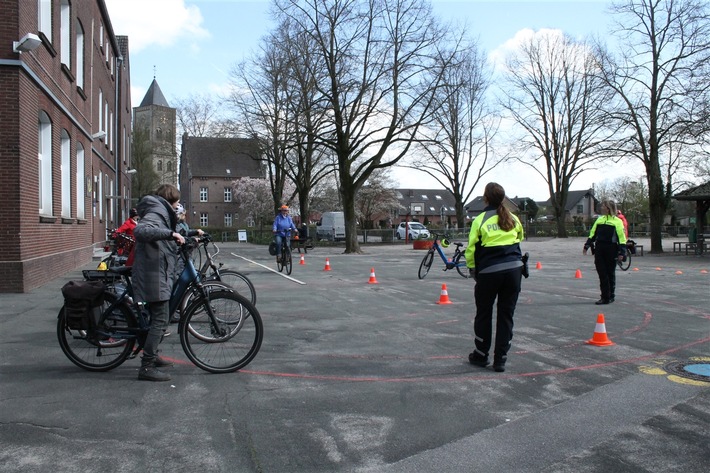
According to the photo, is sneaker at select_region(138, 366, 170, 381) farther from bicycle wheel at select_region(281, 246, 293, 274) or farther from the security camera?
bicycle wheel at select_region(281, 246, 293, 274)

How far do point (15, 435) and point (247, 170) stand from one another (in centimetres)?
7681

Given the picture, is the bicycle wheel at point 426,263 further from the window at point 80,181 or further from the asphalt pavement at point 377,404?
the window at point 80,181

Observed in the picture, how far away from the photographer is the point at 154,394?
476 cm

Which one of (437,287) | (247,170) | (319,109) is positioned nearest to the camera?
(437,287)

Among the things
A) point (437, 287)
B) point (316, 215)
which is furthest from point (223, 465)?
point (316, 215)

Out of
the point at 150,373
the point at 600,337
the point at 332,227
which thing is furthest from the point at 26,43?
the point at 332,227

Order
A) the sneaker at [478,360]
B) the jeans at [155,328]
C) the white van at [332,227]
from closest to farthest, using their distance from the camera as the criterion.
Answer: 1. the jeans at [155,328]
2. the sneaker at [478,360]
3. the white van at [332,227]

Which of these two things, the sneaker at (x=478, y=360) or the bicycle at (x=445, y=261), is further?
the bicycle at (x=445, y=261)

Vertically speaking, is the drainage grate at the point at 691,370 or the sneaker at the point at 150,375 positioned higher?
the sneaker at the point at 150,375

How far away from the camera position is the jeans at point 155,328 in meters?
5.16

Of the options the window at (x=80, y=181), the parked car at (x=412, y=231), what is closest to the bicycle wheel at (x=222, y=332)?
the window at (x=80, y=181)

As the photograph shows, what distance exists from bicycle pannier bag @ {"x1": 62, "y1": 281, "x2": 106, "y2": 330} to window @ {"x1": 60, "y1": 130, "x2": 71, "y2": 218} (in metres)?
11.9

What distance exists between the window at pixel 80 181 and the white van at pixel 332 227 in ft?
101

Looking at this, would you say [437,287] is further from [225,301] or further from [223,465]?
[223,465]
